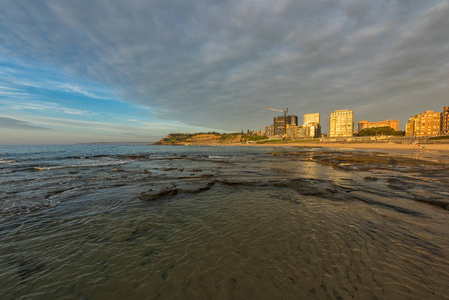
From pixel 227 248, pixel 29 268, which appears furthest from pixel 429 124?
pixel 29 268

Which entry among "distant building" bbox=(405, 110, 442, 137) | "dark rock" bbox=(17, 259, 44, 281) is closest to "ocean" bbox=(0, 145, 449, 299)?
"dark rock" bbox=(17, 259, 44, 281)

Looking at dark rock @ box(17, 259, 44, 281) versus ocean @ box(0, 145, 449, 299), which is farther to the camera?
dark rock @ box(17, 259, 44, 281)

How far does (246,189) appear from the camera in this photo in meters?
13.4

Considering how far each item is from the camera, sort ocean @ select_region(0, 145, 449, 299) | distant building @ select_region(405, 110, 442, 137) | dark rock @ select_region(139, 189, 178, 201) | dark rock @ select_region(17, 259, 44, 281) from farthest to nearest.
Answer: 1. distant building @ select_region(405, 110, 442, 137)
2. dark rock @ select_region(139, 189, 178, 201)
3. dark rock @ select_region(17, 259, 44, 281)
4. ocean @ select_region(0, 145, 449, 299)

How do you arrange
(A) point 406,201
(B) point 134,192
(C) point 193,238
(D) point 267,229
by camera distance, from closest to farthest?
1. (C) point 193,238
2. (D) point 267,229
3. (A) point 406,201
4. (B) point 134,192

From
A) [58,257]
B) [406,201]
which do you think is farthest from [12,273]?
[406,201]

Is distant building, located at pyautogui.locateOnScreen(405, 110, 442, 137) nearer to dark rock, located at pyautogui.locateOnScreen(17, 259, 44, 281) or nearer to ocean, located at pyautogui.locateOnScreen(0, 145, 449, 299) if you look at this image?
ocean, located at pyautogui.locateOnScreen(0, 145, 449, 299)

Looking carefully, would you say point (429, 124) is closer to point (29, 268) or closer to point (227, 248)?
point (227, 248)

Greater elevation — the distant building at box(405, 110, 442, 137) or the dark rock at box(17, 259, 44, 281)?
the distant building at box(405, 110, 442, 137)

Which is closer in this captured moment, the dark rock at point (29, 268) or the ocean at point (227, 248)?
the ocean at point (227, 248)

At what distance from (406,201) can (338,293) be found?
32.5ft

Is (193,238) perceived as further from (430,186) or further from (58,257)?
(430,186)

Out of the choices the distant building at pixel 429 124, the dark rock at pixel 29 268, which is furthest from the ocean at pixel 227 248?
the distant building at pixel 429 124

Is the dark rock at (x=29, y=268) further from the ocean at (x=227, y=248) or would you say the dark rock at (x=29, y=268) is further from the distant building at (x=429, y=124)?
the distant building at (x=429, y=124)
